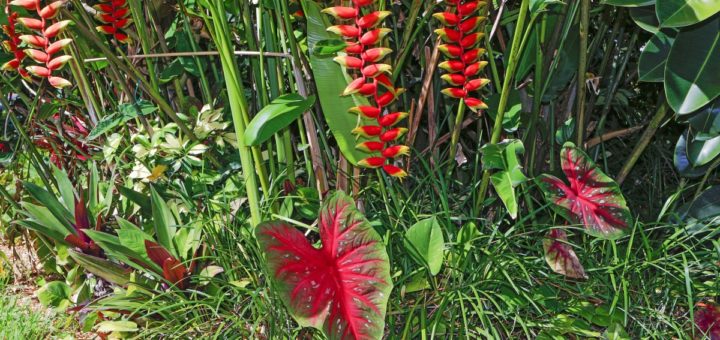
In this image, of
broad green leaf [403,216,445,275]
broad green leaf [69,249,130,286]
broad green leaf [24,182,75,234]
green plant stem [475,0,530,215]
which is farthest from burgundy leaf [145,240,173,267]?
green plant stem [475,0,530,215]

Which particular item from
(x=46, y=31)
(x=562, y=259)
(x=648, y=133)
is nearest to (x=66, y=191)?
(x=46, y=31)

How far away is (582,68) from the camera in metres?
1.55

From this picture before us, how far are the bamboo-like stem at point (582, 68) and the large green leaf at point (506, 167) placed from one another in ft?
0.78

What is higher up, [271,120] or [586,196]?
[271,120]

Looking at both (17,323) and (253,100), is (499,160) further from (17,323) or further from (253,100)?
(17,323)

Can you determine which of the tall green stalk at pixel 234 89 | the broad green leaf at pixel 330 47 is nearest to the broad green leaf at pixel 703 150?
the broad green leaf at pixel 330 47

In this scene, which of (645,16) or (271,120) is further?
(645,16)

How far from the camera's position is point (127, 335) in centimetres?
167

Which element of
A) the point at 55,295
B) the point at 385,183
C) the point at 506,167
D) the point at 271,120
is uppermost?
the point at 271,120

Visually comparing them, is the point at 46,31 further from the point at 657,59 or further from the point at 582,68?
the point at 657,59

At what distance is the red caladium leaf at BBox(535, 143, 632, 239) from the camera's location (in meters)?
1.46

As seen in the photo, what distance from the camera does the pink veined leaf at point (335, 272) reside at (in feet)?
4.40

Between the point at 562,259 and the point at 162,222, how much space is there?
0.87 meters

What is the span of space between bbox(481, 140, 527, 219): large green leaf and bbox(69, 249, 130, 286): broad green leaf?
85 cm
